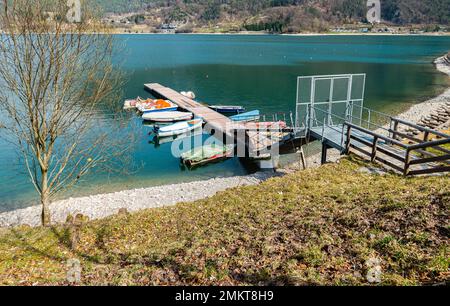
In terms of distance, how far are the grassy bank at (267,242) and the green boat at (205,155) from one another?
12.5 m

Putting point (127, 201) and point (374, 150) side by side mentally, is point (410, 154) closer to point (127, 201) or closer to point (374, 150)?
point (374, 150)

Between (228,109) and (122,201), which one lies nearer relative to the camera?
(122,201)

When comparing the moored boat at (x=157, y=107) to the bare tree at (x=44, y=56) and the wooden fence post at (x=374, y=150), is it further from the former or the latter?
the wooden fence post at (x=374, y=150)

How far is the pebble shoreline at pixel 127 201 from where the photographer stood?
16.8 meters

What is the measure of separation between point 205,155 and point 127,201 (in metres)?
7.71

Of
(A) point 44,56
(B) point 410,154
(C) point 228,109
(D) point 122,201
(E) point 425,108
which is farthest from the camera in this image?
(C) point 228,109

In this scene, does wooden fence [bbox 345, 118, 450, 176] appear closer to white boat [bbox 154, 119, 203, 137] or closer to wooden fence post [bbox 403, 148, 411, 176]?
wooden fence post [bbox 403, 148, 411, 176]

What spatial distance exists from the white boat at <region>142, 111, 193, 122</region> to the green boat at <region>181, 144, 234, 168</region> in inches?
454

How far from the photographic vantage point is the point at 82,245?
930cm

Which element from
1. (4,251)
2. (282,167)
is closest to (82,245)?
(4,251)

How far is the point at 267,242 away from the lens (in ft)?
24.6

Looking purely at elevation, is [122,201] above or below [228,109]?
below

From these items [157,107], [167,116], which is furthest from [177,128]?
[157,107]

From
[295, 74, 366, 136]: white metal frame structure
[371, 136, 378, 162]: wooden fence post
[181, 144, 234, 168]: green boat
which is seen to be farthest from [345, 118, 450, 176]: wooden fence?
[181, 144, 234, 168]: green boat
